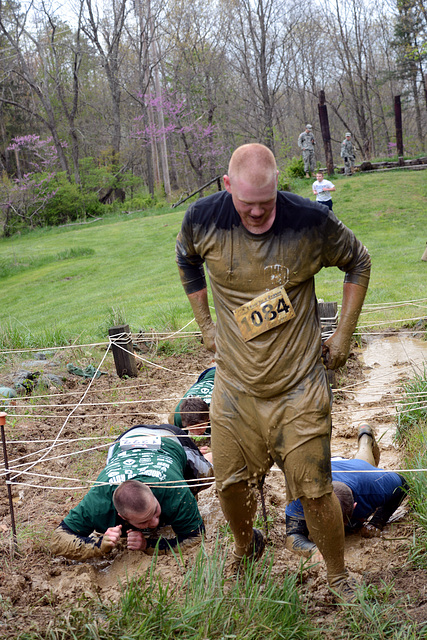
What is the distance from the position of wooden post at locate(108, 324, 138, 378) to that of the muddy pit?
0.13 m

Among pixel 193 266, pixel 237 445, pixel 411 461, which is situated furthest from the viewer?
pixel 411 461

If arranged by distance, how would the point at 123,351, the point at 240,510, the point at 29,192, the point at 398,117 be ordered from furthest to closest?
1. the point at 29,192
2. the point at 398,117
3. the point at 123,351
4. the point at 240,510

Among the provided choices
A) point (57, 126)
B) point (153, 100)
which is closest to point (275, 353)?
point (153, 100)

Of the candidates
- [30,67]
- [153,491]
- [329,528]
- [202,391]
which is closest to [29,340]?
[202,391]

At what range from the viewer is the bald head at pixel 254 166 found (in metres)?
2.36

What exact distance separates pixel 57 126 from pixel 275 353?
1197 inches

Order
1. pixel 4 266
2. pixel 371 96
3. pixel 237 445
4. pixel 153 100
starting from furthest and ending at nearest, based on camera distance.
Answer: pixel 371 96 < pixel 153 100 < pixel 4 266 < pixel 237 445

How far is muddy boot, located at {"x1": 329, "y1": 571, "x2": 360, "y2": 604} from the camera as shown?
8.49 feet

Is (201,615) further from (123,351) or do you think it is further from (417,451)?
(123,351)

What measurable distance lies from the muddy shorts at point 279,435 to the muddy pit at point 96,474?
0.62 metres

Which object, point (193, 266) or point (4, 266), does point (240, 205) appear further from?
point (4, 266)

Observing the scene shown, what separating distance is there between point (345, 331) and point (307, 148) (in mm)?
17663

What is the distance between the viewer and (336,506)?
2574mm

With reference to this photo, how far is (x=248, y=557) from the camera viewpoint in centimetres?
293
